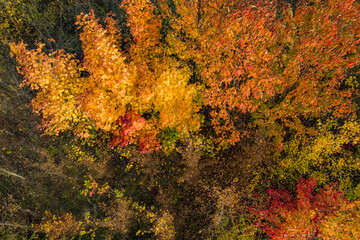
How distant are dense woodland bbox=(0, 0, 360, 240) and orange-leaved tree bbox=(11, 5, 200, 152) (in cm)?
8

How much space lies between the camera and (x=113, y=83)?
7.73m

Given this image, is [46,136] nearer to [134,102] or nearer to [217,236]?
[134,102]

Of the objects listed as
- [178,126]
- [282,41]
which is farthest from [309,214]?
[282,41]

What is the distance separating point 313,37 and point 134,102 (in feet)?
26.9

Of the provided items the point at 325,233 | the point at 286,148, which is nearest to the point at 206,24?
the point at 286,148

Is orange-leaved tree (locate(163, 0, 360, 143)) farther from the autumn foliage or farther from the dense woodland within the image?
the autumn foliage

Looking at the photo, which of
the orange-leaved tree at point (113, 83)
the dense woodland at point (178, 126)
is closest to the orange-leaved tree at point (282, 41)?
the dense woodland at point (178, 126)

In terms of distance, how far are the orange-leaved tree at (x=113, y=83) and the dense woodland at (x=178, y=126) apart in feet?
0.28

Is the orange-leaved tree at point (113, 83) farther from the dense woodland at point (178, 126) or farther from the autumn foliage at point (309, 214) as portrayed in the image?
the autumn foliage at point (309, 214)

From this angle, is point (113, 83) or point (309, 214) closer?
point (113, 83)

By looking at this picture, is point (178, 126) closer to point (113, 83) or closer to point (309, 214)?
point (113, 83)

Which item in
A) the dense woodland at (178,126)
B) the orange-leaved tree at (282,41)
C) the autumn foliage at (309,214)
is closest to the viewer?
the orange-leaved tree at (282,41)

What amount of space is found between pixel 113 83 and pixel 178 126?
13.7ft

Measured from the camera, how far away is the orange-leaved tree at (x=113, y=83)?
25.5ft
